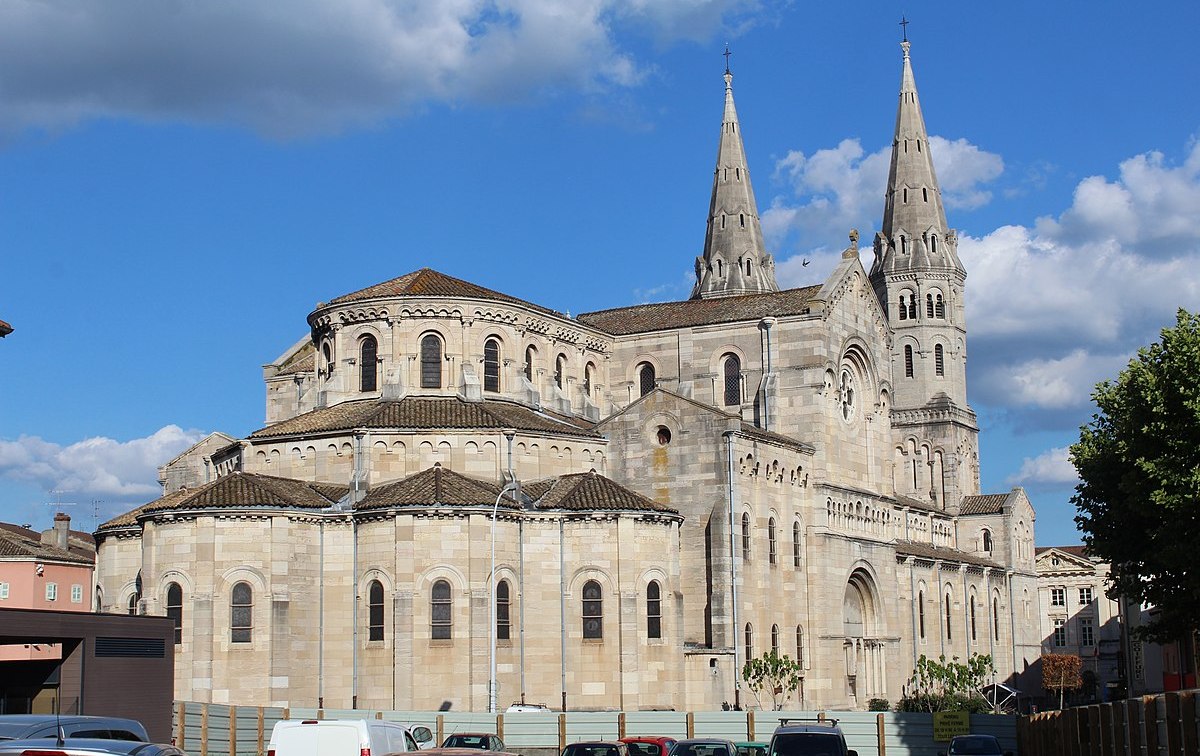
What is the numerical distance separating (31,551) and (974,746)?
66268 mm

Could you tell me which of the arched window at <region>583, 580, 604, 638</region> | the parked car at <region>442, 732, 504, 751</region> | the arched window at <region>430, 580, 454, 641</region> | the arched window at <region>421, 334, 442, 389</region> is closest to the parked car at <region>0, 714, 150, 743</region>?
the parked car at <region>442, 732, 504, 751</region>

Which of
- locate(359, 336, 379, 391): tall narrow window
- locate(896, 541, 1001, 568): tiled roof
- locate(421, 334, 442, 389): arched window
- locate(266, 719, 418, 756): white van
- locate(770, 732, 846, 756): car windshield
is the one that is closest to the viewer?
locate(266, 719, 418, 756): white van

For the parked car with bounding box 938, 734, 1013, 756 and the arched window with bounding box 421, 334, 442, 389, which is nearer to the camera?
the parked car with bounding box 938, 734, 1013, 756

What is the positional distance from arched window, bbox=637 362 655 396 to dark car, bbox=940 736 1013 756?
39901 millimetres

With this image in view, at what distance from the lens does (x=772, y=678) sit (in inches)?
2566

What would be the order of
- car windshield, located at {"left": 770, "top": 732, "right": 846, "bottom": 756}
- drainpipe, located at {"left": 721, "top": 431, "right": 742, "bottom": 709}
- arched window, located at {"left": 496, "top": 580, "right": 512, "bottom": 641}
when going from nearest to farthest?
car windshield, located at {"left": 770, "top": 732, "right": 846, "bottom": 756} → arched window, located at {"left": 496, "top": 580, "right": 512, "bottom": 641} → drainpipe, located at {"left": 721, "top": 431, "right": 742, "bottom": 709}

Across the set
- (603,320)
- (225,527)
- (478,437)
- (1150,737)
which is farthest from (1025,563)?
(1150,737)

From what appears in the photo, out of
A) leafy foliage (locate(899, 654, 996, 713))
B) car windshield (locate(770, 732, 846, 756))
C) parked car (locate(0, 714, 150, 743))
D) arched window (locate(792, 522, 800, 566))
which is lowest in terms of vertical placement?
→ leafy foliage (locate(899, 654, 996, 713))

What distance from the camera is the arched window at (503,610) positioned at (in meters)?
59.6

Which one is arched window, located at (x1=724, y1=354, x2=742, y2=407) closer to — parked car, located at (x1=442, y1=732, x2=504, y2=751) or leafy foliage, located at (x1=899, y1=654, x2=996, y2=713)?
Answer: leafy foliage, located at (x1=899, y1=654, x2=996, y2=713)

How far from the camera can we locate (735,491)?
216ft

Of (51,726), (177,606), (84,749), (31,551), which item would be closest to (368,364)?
(177,606)

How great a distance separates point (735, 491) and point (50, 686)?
32263 millimetres

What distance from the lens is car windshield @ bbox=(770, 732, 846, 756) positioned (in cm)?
3073
